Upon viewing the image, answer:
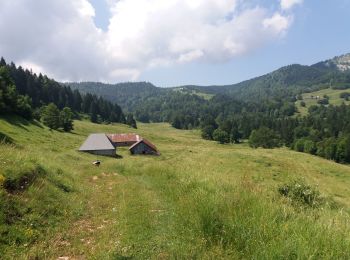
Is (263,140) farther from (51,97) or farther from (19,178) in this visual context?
(19,178)

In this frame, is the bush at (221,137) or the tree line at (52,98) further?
the bush at (221,137)

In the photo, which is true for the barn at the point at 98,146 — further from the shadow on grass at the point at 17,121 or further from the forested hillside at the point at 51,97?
the forested hillside at the point at 51,97

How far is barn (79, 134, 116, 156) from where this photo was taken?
68.7 m

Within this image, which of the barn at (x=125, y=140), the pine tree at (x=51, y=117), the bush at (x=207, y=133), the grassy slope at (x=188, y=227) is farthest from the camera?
the bush at (x=207, y=133)

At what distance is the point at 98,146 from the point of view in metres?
70.1

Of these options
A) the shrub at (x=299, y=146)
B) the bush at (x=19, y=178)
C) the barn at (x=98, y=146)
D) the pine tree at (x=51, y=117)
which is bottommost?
the shrub at (x=299, y=146)

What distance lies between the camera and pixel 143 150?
270 ft

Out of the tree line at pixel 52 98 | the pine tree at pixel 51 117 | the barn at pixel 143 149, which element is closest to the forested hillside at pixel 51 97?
the tree line at pixel 52 98

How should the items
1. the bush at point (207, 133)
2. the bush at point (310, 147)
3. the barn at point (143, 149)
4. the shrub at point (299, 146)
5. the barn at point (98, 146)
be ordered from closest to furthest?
the barn at point (98, 146) < the barn at point (143, 149) < the bush at point (310, 147) < the shrub at point (299, 146) < the bush at point (207, 133)

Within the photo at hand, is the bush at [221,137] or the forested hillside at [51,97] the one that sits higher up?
the forested hillside at [51,97]

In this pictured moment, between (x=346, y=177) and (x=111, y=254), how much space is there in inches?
2633

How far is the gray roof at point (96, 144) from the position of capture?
68.8m

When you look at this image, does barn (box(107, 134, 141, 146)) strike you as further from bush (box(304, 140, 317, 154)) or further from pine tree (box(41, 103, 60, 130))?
bush (box(304, 140, 317, 154))

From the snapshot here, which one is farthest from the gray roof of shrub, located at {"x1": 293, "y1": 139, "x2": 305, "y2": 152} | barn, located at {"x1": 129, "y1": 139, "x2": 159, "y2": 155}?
shrub, located at {"x1": 293, "y1": 139, "x2": 305, "y2": 152}
